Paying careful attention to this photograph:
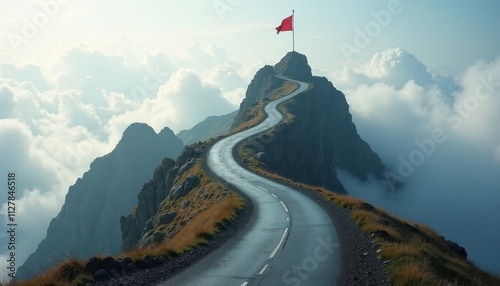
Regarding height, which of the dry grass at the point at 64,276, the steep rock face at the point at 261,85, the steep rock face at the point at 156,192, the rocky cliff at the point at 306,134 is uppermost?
the steep rock face at the point at 261,85

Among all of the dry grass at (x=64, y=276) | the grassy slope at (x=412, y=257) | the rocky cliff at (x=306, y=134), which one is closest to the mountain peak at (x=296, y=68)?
the rocky cliff at (x=306, y=134)

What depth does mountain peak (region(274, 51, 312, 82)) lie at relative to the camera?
168750mm

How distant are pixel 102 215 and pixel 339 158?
12275 cm

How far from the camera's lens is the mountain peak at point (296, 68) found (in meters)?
169

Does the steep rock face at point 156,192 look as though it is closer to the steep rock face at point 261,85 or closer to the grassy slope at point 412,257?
the grassy slope at point 412,257

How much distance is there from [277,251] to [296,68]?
514 ft

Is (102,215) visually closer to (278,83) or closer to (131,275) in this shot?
(278,83)

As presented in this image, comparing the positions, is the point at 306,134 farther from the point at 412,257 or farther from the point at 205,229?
the point at 412,257

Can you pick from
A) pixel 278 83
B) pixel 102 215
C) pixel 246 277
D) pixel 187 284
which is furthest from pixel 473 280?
pixel 102 215

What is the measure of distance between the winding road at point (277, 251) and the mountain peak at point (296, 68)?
135m

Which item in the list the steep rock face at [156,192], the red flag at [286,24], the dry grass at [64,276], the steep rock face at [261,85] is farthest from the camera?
the steep rock face at [261,85]

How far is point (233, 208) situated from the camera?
3116 centimetres

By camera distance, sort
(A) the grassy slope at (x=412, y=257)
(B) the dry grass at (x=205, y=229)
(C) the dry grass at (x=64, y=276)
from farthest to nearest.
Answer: (B) the dry grass at (x=205, y=229)
(A) the grassy slope at (x=412, y=257)
(C) the dry grass at (x=64, y=276)

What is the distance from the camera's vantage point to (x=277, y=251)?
20.1 m
